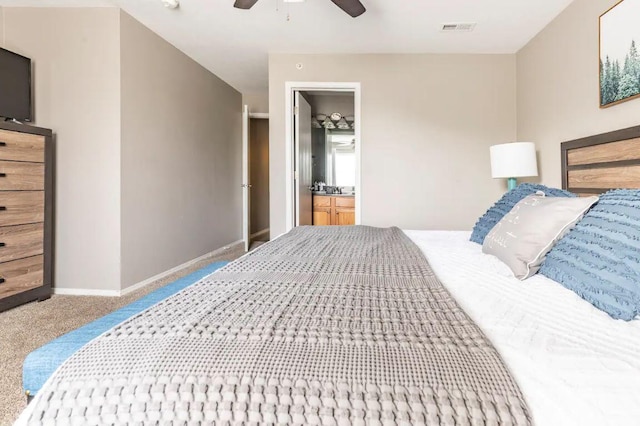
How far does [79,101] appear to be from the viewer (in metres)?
2.97

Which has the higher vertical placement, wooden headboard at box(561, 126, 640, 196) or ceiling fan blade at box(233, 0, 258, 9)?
ceiling fan blade at box(233, 0, 258, 9)

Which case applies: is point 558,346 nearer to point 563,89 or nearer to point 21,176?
point 563,89

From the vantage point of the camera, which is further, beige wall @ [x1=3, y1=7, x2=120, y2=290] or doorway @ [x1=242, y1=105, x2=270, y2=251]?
doorway @ [x1=242, y1=105, x2=270, y2=251]

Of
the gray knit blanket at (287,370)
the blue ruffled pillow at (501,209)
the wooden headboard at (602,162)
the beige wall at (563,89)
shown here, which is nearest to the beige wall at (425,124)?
the beige wall at (563,89)

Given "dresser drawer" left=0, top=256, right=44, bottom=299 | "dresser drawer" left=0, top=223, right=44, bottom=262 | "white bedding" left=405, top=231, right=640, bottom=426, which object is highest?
"dresser drawer" left=0, top=223, right=44, bottom=262

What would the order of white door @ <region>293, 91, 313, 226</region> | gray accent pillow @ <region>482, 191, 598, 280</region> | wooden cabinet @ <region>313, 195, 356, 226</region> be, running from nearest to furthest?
gray accent pillow @ <region>482, 191, 598, 280</region> < white door @ <region>293, 91, 313, 226</region> < wooden cabinet @ <region>313, 195, 356, 226</region>

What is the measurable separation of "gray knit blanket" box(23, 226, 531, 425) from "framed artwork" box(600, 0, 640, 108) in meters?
2.29

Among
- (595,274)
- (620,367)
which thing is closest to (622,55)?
(595,274)

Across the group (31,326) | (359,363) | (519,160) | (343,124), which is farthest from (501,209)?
(343,124)

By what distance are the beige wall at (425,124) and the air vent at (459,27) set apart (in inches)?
21.0

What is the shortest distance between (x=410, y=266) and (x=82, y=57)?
3321 mm

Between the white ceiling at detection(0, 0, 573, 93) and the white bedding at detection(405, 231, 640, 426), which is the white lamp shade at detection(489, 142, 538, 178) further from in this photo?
the white bedding at detection(405, 231, 640, 426)

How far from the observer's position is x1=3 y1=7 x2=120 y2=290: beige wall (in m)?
2.96

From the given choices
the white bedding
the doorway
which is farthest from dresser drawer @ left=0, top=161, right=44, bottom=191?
the doorway
